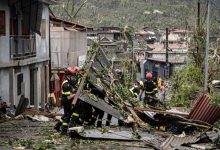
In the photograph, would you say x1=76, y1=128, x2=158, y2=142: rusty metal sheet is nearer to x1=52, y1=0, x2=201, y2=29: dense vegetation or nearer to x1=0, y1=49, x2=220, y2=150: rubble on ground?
x1=0, y1=49, x2=220, y2=150: rubble on ground

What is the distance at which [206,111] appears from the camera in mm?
12438

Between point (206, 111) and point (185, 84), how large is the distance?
30.6 ft

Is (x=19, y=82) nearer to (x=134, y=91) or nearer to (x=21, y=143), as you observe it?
(x=134, y=91)

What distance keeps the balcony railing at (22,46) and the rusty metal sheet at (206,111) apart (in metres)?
12.6

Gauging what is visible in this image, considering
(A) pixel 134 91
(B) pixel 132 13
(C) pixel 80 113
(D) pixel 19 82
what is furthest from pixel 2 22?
(B) pixel 132 13

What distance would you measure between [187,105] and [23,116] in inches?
270

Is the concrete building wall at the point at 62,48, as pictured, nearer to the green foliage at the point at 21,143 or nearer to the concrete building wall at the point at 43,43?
the concrete building wall at the point at 43,43

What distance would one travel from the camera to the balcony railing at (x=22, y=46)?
23048 mm

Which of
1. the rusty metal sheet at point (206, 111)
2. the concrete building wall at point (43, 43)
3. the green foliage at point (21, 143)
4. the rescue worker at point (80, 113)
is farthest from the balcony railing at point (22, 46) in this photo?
the rusty metal sheet at point (206, 111)

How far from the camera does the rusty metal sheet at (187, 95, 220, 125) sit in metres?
12.3

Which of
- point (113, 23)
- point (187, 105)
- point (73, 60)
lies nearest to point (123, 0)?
point (113, 23)

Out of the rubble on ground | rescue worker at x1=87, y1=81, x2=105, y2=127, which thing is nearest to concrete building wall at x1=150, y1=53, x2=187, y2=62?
the rubble on ground

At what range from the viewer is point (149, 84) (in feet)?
54.1

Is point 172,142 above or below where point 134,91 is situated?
below
